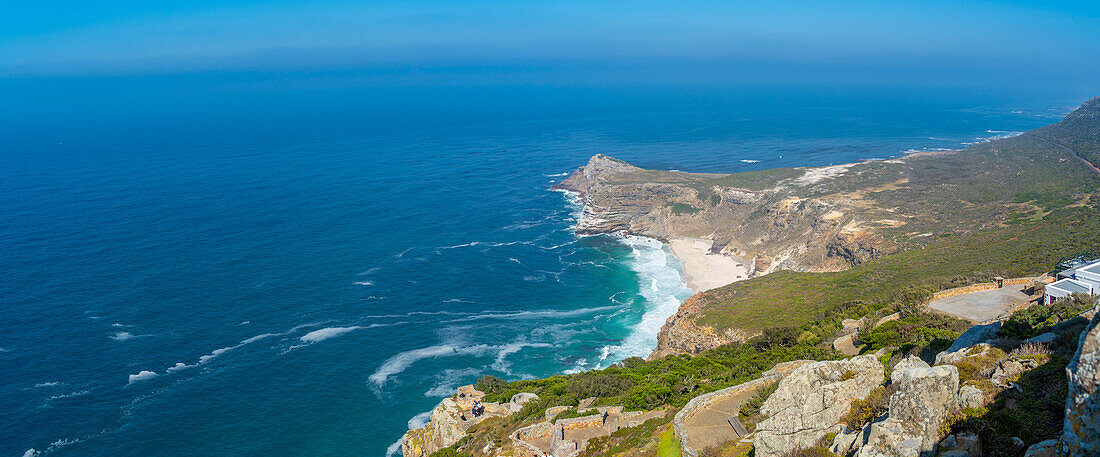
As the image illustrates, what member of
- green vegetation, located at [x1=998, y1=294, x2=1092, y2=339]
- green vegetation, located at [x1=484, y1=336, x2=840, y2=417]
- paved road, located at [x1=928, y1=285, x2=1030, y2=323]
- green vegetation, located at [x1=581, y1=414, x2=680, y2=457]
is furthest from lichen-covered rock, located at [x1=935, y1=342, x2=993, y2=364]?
paved road, located at [x1=928, y1=285, x2=1030, y2=323]

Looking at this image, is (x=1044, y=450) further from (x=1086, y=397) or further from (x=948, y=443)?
(x=1086, y=397)

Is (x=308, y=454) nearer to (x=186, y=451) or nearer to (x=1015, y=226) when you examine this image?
(x=186, y=451)

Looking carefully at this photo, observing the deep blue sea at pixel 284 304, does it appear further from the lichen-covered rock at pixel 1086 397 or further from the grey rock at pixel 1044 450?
the lichen-covered rock at pixel 1086 397

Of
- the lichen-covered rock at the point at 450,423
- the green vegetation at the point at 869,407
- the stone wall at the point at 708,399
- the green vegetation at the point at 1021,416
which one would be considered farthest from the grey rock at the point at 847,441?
the lichen-covered rock at the point at 450,423

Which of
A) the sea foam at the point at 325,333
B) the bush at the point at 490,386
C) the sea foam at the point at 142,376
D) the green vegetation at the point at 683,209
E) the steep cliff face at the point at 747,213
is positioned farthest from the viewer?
the green vegetation at the point at 683,209

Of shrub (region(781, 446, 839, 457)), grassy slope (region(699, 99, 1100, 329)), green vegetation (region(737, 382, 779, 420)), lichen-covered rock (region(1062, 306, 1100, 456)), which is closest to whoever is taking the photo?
lichen-covered rock (region(1062, 306, 1100, 456))

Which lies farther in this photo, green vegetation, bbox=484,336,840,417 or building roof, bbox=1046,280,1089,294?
green vegetation, bbox=484,336,840,417

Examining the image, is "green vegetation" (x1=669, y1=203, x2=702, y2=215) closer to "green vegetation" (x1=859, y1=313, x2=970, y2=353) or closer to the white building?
"green vegetation" (x1=859, y1=313, x2=970, y2=353)

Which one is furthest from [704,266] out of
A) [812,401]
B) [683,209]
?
[812,401]
